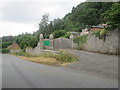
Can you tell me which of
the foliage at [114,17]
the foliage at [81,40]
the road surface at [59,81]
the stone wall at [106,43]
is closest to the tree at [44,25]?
the foliage at [81,40]

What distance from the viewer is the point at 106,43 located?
15289 mm

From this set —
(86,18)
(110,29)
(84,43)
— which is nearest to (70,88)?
(110,29)

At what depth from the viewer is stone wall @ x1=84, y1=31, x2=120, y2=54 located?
14.0 meters

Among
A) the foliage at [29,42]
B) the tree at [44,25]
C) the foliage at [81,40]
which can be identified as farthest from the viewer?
the tree at [44,25]

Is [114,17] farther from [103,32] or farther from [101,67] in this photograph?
[101,67]

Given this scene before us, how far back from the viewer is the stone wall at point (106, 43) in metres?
14.0

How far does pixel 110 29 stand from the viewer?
579 inches

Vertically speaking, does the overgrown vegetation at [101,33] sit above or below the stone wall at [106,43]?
above

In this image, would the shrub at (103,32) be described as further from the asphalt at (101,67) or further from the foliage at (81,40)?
the foliage at (81,40)

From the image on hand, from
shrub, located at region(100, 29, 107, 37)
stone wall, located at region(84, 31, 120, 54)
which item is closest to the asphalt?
stone wall, located at region(84, 31, 120, 54)

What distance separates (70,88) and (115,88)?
5.33 feet

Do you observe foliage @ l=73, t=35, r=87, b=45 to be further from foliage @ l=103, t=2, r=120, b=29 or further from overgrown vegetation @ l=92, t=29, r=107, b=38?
foliage @ l=103, t=2, r=120, b=29

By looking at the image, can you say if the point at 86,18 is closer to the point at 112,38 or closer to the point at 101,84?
the point at 112,38

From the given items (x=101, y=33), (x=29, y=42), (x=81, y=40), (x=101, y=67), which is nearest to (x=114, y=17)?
(x=101, y=33)
